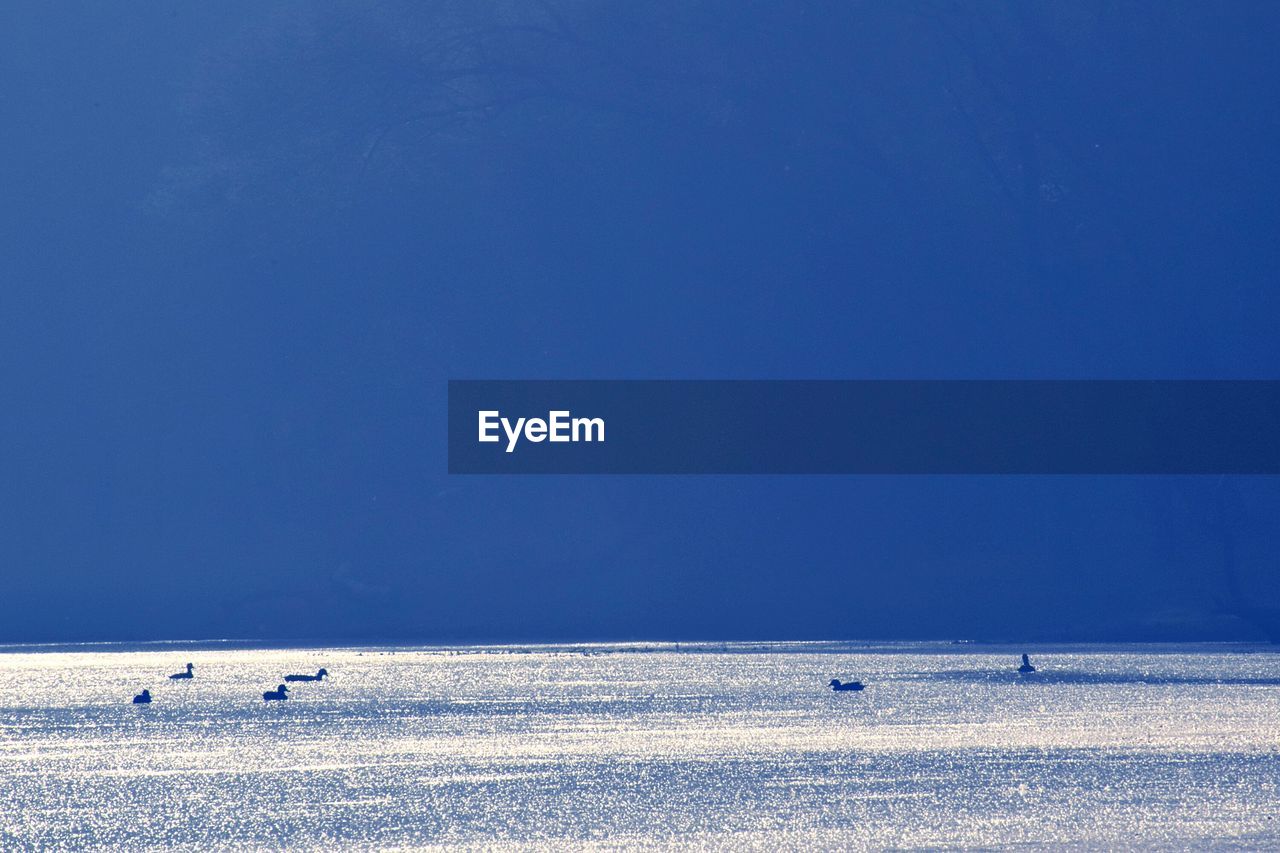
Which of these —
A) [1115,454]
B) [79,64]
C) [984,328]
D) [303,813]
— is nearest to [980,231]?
[984,328]

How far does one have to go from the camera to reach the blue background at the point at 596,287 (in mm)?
91188

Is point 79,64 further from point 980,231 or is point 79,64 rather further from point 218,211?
point 980,231

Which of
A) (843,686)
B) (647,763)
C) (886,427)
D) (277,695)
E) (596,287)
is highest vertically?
(596,287)

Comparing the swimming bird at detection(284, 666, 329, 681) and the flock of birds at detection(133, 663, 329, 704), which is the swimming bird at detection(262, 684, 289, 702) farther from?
the swimming bird at detection(284, 666, 329, 681)

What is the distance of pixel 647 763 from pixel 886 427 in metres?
79.2

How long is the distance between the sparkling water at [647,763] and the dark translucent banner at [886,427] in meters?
50.4

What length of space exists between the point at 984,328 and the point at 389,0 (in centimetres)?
4151

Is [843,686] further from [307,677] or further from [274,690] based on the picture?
[307,677]

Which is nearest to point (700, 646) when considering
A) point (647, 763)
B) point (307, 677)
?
point (307, 677)

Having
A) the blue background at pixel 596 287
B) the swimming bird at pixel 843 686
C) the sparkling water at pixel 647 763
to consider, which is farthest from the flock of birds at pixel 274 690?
the blue background at pixel 596 287

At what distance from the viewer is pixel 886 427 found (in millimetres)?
103688

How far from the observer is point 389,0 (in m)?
123

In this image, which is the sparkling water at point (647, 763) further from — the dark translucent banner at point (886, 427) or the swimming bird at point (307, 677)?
the dark translucent banner at point (886, 427)

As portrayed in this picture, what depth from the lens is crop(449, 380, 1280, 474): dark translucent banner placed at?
97938 millimetres
